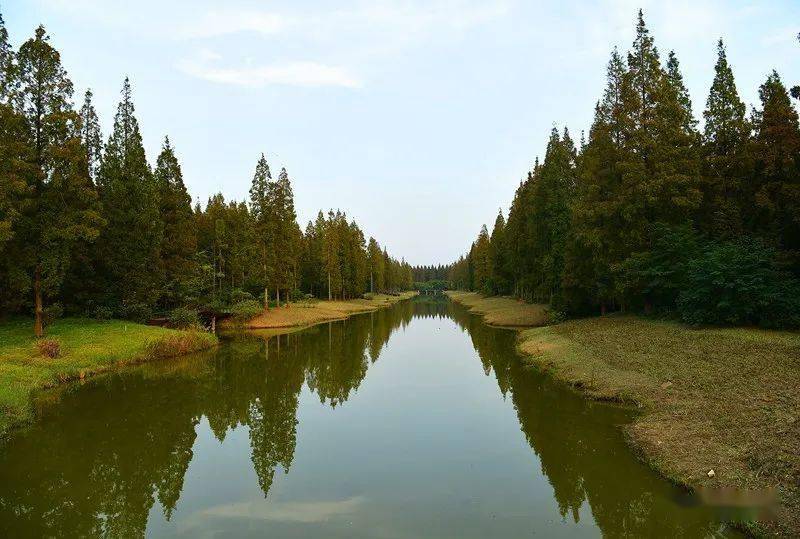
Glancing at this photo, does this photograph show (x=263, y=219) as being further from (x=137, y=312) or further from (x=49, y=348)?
(x=49, y=348)

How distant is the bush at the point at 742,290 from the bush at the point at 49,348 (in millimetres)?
33634

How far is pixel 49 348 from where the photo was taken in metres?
26.6

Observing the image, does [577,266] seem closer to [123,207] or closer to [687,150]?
[687,150]

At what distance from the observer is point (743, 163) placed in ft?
108

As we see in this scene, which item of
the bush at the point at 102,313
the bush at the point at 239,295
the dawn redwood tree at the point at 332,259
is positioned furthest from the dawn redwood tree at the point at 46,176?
the dawn redwood tree at the point at 332,259

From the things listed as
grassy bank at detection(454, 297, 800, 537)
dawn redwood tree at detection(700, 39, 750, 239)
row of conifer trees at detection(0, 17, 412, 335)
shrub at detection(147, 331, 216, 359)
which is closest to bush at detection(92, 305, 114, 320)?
row of conifer trees at detection(0, 17, 412, 335)

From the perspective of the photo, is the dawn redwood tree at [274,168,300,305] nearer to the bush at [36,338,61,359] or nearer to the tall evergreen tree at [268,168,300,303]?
the tall evergreen tree at [268,168,300,303]

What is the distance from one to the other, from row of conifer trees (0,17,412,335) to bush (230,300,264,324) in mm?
1644

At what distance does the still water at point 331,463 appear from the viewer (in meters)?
10.9

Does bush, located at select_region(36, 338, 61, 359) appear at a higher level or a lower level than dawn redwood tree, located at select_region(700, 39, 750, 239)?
lower

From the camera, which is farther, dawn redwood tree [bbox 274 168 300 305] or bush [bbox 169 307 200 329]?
dawn redwood tree [bbox 274 168 300 305]

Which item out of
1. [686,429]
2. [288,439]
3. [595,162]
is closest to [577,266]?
[595,162]

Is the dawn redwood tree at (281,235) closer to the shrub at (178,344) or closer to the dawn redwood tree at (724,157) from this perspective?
the shrub at (178,344)

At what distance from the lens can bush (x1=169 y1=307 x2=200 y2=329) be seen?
40.5m
